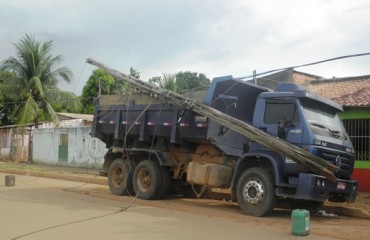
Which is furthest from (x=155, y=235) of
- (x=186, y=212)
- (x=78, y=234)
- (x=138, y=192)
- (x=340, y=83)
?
(x=340, y=83)

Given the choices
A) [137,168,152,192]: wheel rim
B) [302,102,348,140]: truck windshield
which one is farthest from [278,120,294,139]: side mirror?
[137,168,152,192]: wheel rim

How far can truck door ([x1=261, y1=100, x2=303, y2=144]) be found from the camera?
9895mm

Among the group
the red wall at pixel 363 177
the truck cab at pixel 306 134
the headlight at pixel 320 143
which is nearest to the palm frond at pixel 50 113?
the red wall at pixel 363 177

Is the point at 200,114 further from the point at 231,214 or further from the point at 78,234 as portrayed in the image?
the point at 78,234

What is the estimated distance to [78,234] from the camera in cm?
770

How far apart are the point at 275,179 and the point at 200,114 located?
8.52ft

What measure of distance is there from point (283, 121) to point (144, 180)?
4614mm

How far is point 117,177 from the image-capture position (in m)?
13.9

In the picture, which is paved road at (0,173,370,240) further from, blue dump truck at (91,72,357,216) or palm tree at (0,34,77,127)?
palm tree at (0,34,77,127)

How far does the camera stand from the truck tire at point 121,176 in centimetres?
1341

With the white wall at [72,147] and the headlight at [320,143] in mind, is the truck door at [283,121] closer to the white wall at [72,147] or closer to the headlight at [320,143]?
the headlight at [320,143]

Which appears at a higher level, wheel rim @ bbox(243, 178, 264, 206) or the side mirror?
the side mirror

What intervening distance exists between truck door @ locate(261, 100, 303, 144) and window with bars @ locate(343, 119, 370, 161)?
6.24 metres

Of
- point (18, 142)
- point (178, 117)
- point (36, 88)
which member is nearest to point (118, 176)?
point (178, 117)
